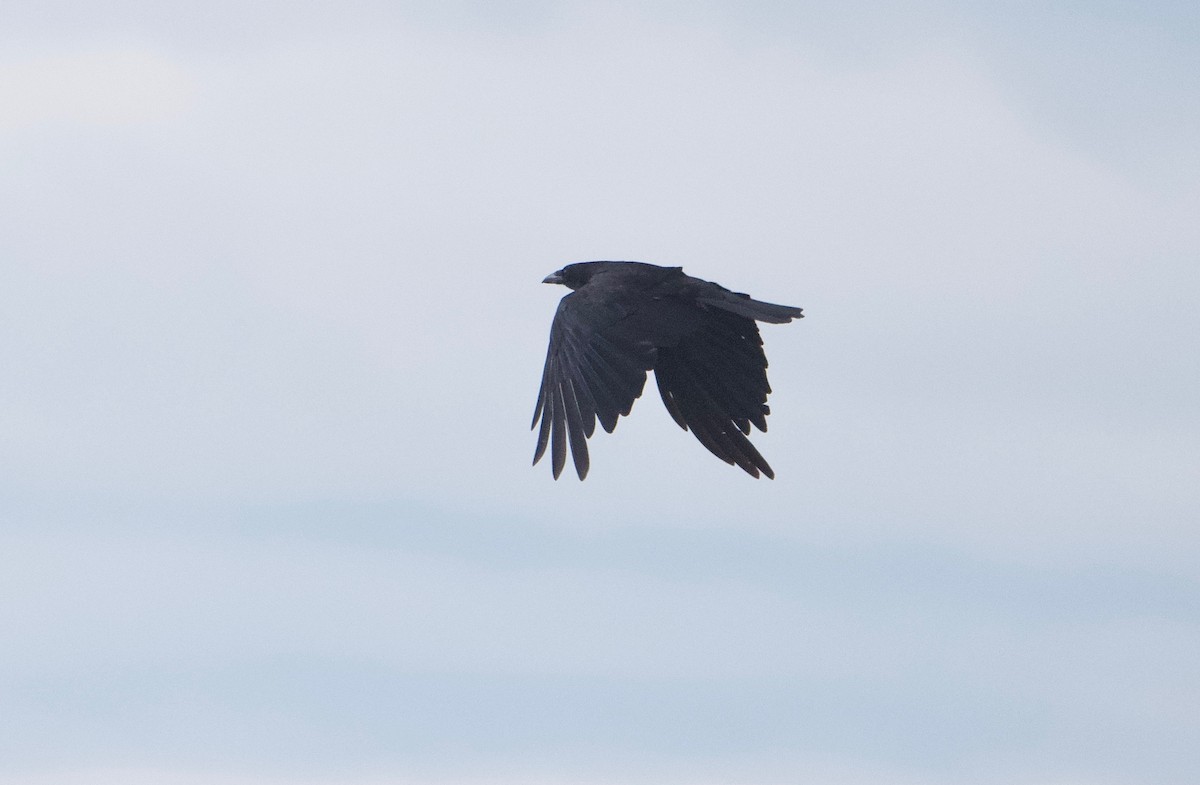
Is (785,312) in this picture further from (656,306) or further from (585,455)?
(585,455)

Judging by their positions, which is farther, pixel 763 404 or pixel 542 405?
pixel 763 404

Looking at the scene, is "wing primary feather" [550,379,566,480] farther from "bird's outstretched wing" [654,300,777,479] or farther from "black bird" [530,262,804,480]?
"bird's outstretched wing" [654,300,777,479]

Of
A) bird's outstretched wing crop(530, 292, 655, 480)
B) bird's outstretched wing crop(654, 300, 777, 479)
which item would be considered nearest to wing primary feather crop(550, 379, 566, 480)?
bird's outstretched wing crop(530, 292, 655, 480)

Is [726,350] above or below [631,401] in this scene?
above

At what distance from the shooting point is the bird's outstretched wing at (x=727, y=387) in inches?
695

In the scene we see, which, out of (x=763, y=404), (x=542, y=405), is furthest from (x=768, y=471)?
(x=542, y=405)

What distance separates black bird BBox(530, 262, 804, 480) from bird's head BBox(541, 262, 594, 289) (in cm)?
104

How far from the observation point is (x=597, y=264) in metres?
19.6

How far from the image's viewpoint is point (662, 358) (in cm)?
1809

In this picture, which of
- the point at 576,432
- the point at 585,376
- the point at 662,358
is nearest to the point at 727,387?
the point at 662,358

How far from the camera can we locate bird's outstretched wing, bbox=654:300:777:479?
17656 mm

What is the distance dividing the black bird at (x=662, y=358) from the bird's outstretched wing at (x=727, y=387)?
0.01 metres

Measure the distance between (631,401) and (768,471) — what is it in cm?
292

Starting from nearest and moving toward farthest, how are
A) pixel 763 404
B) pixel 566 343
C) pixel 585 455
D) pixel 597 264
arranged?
1. pixel 585 455
2. pixel 566 343
3. pixel 763 404
4. pixel 597 264
